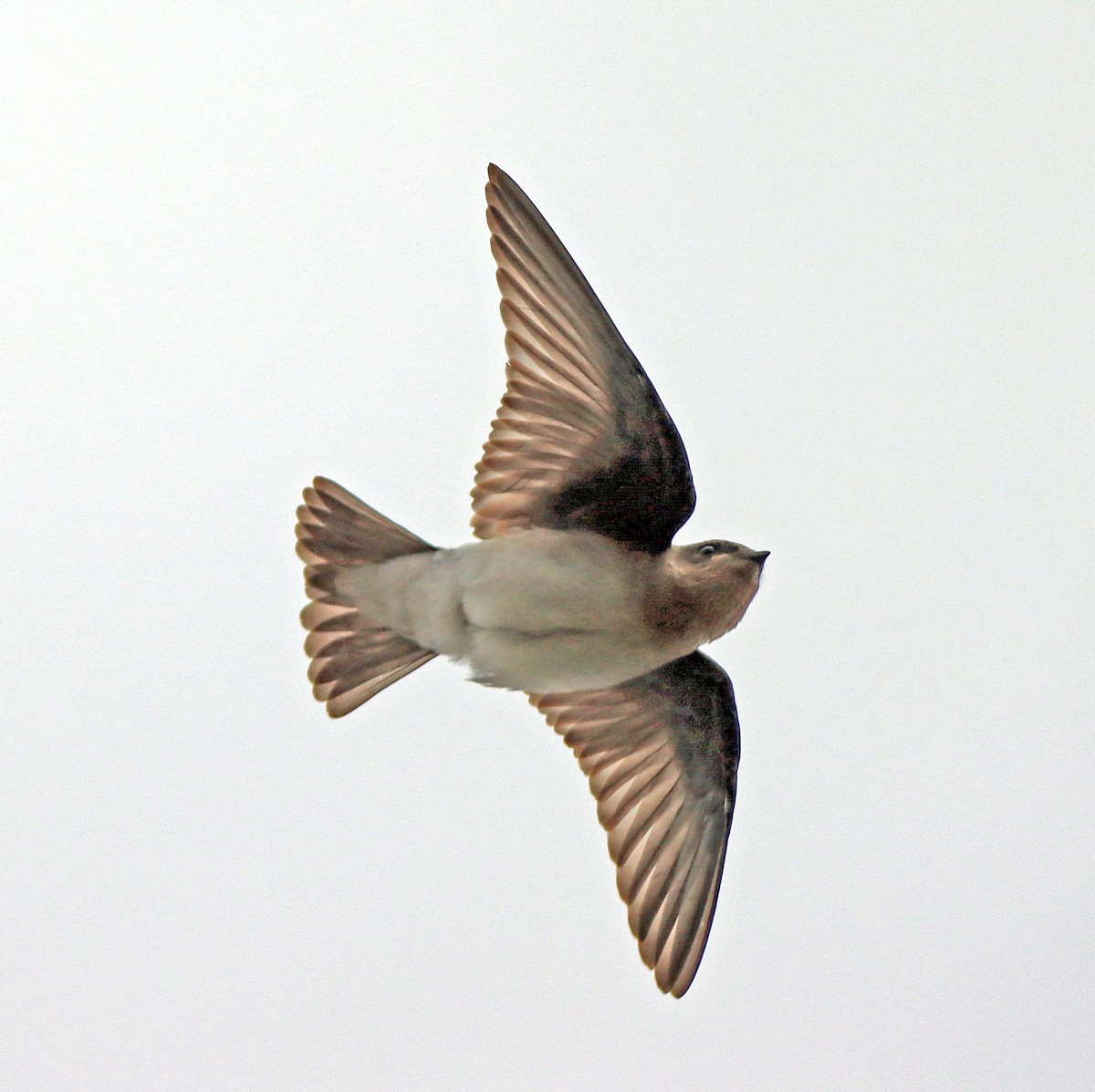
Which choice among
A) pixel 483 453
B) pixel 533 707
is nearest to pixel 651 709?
pixel 533 707

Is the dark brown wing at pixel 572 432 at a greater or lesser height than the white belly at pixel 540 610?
greater

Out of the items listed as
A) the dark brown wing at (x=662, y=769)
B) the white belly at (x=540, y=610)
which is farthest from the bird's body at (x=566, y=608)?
the dark brown wing at (x=662, y=769)

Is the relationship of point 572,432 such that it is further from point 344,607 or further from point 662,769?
point 662,769

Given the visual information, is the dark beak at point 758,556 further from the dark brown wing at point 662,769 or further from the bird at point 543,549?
the dark brown wing at point 662,769

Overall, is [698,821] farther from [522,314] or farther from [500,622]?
[522,314]

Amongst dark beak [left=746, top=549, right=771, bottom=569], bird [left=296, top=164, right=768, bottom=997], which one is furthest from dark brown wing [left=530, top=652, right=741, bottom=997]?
dark beak [left=746, top=549, right=771, bottom=569]

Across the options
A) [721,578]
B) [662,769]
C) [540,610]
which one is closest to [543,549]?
[540,610]
